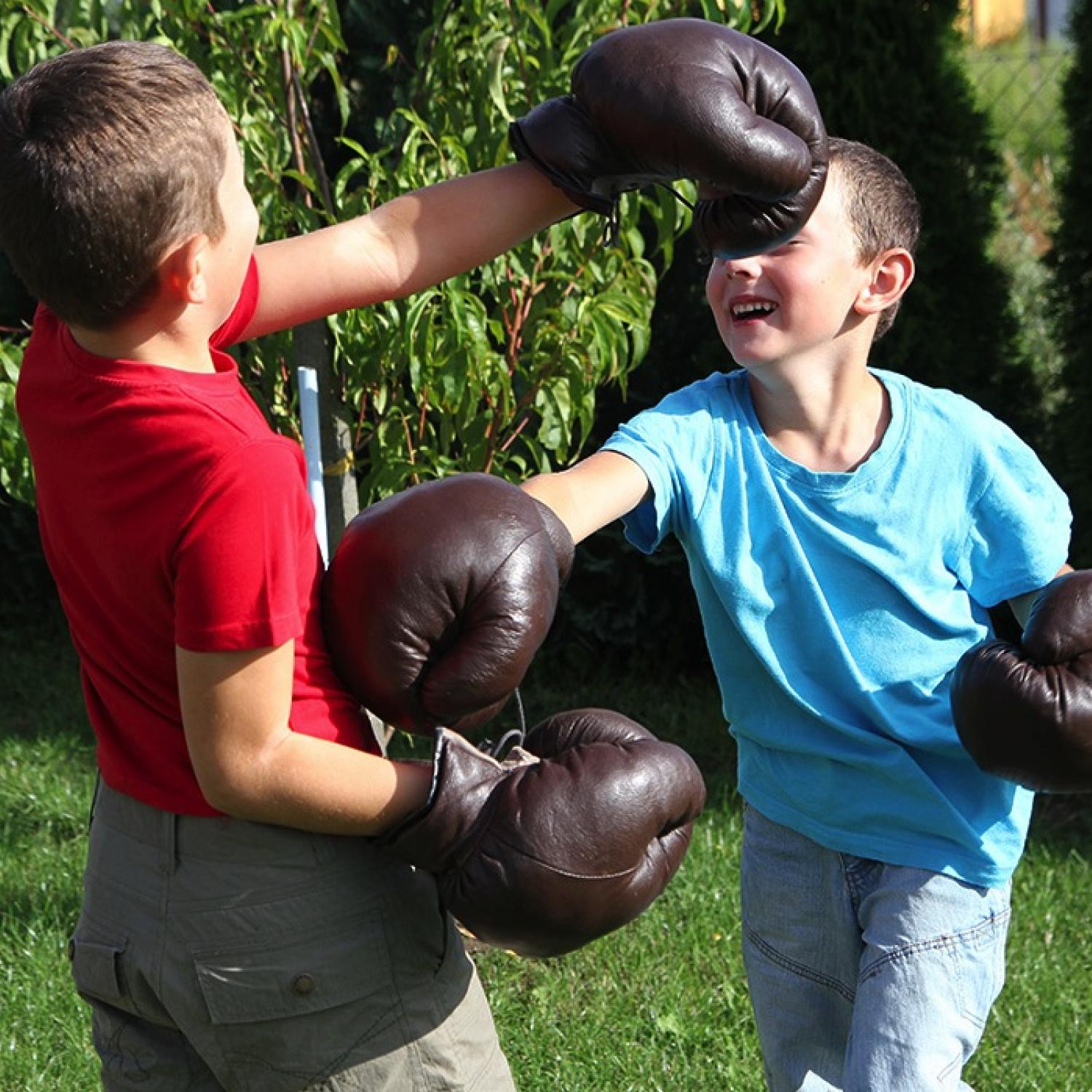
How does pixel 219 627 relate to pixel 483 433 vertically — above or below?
above

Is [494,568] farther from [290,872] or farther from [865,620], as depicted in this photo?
[865,620]

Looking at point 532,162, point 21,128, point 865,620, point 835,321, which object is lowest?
point 865,620

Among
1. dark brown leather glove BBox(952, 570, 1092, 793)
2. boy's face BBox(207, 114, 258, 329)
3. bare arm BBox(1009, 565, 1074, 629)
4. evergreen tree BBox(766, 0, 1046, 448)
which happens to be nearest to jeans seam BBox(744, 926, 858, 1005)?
dark brown leather glove BBox(952, 570, 1092, 793)

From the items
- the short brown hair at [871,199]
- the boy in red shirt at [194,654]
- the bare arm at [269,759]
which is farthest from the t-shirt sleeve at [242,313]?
the short brown hair at [871,199]

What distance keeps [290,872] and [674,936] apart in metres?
2.17

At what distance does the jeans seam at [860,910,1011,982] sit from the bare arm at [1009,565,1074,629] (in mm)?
446

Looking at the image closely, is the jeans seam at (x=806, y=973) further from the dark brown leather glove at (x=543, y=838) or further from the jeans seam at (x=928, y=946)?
the dark brown leather glove at (x=543, y=838)

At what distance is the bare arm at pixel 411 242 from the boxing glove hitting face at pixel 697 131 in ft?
0.15

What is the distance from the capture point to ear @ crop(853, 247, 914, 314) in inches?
103

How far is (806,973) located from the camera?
2.54 meters

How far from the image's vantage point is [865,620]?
248 centimetres

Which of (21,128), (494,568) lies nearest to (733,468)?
(494,568)

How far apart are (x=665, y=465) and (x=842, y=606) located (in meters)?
0.33

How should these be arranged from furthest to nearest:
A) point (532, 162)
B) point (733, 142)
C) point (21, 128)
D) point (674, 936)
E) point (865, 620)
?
point (674, 936) < point (865, 620) < point (532, 162) < point (733, 142) < point (21, 128)
